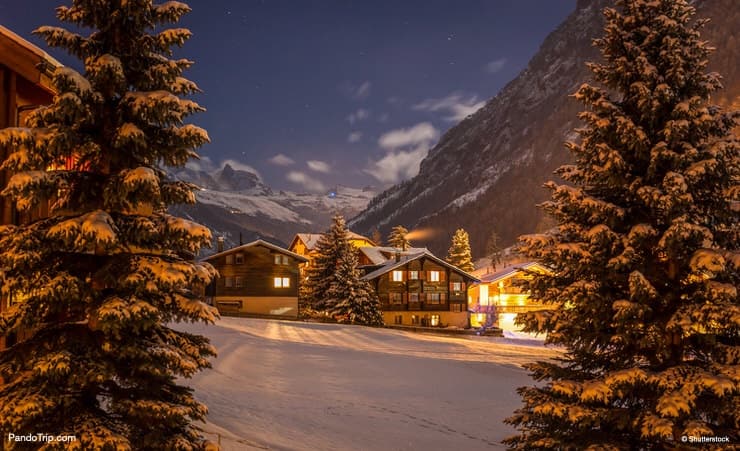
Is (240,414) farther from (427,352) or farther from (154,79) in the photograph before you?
(427,352)

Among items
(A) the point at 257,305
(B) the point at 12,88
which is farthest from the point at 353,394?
(A) the point at 257,305

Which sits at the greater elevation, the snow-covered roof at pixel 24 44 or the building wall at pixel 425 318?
the snow-covered roof at pixel 24 44

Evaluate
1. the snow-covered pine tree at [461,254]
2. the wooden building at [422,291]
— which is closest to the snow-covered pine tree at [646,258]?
the wooden building at [422,291]

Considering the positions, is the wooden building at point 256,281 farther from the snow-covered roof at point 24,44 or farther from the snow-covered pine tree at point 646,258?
the snow-covered pine tree at point 646,258

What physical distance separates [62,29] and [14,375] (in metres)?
5.46

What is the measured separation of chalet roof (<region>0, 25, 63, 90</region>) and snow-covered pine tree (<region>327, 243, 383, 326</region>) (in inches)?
1659

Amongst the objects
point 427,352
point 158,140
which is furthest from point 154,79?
point 427,352

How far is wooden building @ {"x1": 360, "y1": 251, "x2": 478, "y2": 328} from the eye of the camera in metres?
66.9

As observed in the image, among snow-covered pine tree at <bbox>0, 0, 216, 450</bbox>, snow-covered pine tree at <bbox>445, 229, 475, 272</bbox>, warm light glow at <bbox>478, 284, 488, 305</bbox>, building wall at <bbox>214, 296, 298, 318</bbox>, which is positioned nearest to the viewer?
snow-covered pine tree at <bbox>0, 0, 216, 450</bbox>

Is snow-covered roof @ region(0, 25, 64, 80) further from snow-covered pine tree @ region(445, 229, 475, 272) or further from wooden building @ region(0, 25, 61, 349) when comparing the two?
snow-covered pine tree @ region(445, 229, 475, 272)

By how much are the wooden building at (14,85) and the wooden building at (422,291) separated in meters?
55.7

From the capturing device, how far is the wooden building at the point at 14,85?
10.9 meters

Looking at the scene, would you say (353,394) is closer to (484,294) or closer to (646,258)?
(646,258)

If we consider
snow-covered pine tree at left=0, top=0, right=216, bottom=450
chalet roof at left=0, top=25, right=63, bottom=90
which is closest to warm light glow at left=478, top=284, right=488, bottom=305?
chalet roof at left=0, top=25, right=63, bottom=90
